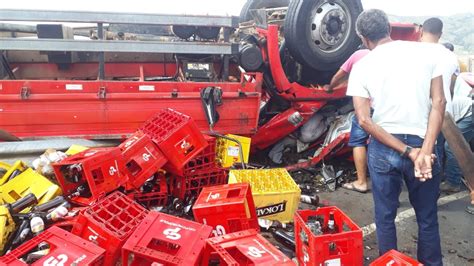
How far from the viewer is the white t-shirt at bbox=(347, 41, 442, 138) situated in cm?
248

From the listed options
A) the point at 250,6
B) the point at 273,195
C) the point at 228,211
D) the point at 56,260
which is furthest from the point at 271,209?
the point at 250,6

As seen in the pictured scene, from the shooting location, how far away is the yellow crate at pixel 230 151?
4516 millimetres

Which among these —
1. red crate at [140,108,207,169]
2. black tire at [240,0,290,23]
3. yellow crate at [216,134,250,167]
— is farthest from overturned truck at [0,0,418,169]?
black tire at [240,0,290,23]

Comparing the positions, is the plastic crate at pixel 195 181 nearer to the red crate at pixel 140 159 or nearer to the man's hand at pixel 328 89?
the red crate at pixel 140 159

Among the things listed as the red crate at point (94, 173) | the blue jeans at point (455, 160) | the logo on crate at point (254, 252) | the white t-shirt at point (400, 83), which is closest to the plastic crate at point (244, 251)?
the logo on crate at point (254, 252)

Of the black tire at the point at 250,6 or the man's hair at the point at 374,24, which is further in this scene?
the black tire at the point at 250,6

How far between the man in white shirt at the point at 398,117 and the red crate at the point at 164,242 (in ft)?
3.81

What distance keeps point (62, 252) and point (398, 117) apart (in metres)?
2.09

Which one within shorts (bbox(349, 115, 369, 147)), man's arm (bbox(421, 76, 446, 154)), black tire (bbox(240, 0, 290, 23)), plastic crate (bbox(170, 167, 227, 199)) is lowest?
plastic crate (bbox(170, 167, 227, 199))

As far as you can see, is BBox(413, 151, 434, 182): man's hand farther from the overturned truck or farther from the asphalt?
the overturned truck

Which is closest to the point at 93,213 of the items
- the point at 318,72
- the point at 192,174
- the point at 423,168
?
the point at 192,174

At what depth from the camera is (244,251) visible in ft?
7.66

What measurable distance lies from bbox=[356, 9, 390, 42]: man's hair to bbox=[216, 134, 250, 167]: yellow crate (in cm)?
220

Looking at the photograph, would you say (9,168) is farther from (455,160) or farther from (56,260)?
(455,160)
